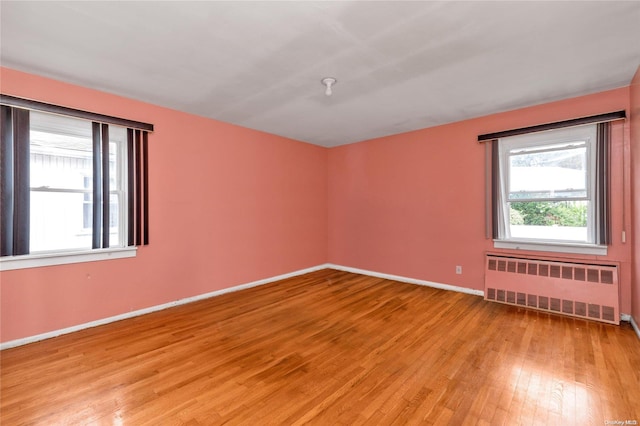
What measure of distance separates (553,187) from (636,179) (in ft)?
2.49

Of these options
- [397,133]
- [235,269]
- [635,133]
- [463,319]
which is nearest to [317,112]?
[397,133]

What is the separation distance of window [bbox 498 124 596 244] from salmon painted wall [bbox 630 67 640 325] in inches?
13.2

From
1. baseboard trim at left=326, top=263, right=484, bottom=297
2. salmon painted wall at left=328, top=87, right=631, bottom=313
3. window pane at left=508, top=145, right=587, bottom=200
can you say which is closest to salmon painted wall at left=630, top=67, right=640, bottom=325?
salmon painted wall at left=328, top=87, right=631, bottom=313

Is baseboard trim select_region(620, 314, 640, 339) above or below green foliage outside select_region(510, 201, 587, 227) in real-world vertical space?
below

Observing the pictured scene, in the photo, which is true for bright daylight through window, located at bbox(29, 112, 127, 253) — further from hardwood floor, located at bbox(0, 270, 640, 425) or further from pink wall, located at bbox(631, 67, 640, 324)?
pink wall, located at bbox(631, 67, 640, 324)

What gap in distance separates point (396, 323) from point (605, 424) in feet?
5.61

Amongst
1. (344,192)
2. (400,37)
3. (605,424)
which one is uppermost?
(400,37)

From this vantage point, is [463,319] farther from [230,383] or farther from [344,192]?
[344,192]

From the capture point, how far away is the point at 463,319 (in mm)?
3246

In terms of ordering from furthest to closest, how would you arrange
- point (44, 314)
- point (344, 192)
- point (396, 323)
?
point (344, 192)
point (396, 323)
point (44, 314)

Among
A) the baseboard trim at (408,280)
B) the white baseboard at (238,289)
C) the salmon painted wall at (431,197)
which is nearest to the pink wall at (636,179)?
the salmon painted wall at (431,197)

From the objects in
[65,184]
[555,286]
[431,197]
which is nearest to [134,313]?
[65,184]

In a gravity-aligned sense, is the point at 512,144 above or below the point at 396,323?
above

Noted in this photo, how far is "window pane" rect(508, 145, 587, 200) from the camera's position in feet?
11.1
